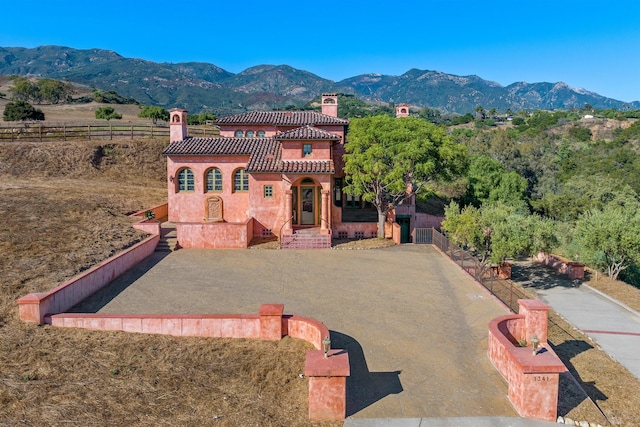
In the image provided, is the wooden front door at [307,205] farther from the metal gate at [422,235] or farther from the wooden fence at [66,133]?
the wooden fence at [66,133]

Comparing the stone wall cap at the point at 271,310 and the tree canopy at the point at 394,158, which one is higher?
the tree canopy at the point at 394,158

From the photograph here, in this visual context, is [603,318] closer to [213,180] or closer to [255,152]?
[255,152]

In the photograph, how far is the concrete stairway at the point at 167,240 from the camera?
2383 centimetres

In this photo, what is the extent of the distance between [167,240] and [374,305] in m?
13.5

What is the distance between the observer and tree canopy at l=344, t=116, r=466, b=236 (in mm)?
24984

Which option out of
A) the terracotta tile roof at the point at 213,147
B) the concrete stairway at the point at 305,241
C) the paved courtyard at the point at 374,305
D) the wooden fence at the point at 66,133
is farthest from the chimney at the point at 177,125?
the wooden fence at the point at 66,133

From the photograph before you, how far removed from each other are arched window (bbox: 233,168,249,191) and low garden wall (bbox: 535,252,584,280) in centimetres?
1862

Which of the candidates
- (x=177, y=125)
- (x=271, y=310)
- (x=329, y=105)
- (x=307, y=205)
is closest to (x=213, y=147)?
(x=177, y=125)

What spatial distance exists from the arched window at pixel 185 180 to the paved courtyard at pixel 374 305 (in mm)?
6408

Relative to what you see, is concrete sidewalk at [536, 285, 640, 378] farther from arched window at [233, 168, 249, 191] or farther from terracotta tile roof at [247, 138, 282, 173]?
arched window at [233, 168, 249, 191]

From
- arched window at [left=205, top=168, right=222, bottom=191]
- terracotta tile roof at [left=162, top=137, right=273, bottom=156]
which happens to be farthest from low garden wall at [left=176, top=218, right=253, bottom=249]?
terracotta tile roof at [left=162, top=137, right=273, bottom=156]

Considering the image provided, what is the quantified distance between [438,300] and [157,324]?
952 cm

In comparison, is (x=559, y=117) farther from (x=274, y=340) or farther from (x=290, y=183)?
(x=274, y=340)

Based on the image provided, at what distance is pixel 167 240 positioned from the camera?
24594 millimetres
